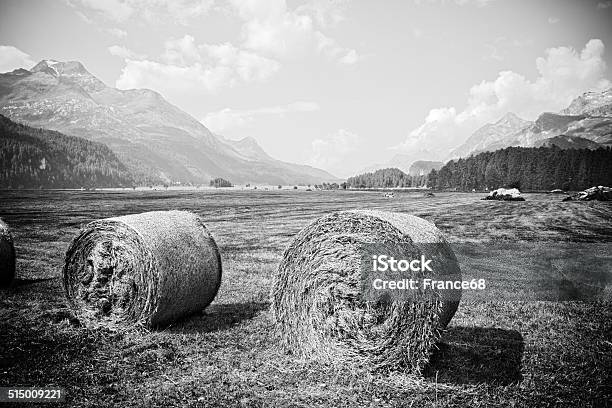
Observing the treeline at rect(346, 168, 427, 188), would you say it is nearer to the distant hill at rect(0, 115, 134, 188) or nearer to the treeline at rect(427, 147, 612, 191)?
the treeline at rect(427, 147, 612, 191)

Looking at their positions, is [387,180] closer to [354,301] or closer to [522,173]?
[522,173]

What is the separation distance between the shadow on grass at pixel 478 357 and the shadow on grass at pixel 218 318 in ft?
14.6

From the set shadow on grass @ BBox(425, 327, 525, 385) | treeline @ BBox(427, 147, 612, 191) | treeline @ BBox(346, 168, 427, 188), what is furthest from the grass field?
treeline @ BBox(346, 168, 427, 188)

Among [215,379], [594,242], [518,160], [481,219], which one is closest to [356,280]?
[215,379]

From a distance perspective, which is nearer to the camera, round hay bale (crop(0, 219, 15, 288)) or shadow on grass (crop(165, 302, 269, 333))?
shadow on grass (crop(165, 302, 269, 333))

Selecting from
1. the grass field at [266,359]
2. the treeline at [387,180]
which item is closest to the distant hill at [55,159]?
the grass field at [266,359]

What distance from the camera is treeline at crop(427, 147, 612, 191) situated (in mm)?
61906

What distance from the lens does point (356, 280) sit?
23.6ft

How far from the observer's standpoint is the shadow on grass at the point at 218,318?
28.3 ft

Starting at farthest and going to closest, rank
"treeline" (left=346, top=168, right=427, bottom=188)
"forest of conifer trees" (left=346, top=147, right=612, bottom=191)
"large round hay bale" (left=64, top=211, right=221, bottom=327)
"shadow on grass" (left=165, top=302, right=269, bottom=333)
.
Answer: "treeline" (left=346, top=168, right=427, bottom=188)
"forest of conifer trees" (left=346, top=147, right=612, bottom=191)
"shadow on grass" (left=165, top=302, right=269, bottom=333)
"large round hay bale" (left=64, top=211, right=221, bottom=327)

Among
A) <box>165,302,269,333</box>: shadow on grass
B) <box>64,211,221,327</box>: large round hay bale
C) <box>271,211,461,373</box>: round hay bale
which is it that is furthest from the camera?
<box>165,302,269,333</box>: shadow on grass

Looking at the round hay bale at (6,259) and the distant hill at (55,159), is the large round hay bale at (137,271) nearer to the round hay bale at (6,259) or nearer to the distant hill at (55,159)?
the round hay bale at (6,259)

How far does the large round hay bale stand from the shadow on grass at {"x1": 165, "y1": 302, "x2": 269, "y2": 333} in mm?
235

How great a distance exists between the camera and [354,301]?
7207 millimetres
